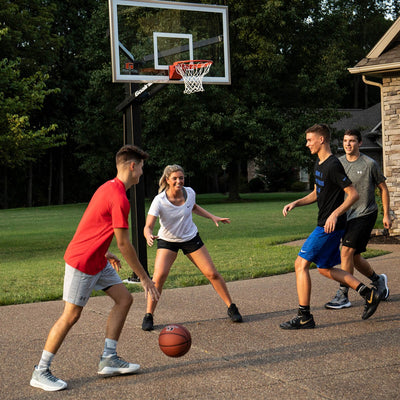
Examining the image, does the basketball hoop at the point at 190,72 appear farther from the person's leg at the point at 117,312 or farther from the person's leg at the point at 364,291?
the person's leg at the point at 117,312

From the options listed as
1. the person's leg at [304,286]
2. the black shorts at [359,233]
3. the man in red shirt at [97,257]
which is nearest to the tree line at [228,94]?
the black shorts at [359,233]

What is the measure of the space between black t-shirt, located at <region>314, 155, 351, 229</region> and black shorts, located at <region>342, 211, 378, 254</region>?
34.3 inches

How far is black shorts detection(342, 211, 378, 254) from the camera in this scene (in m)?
7.50

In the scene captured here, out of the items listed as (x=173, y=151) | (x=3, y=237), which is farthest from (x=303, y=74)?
(x=3, y=237)

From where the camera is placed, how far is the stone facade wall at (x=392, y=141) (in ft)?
50.6

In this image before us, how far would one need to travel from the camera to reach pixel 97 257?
4.87 metres

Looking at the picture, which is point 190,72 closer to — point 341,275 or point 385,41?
point 341,275

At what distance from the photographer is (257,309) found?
7.58 m

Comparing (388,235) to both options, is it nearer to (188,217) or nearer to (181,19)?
(181,19)

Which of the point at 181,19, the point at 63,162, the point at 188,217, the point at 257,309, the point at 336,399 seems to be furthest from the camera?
the point at 63,162

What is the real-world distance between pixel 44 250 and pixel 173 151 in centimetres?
2152

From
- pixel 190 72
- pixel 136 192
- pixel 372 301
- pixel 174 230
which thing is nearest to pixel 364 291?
pixel 372 301

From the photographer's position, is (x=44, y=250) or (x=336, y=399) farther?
(x=44, y=250)

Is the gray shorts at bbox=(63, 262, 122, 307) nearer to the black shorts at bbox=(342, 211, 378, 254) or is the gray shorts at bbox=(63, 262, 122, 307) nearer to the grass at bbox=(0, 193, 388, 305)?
the black shorts at bbox=(342, 211, 378, 254)
